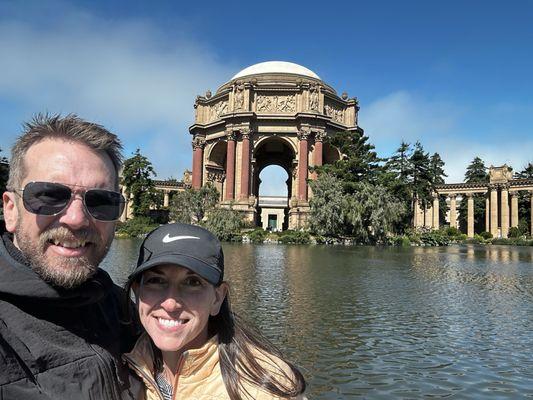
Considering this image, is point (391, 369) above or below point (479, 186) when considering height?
below

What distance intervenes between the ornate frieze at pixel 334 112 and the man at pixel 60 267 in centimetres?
4786

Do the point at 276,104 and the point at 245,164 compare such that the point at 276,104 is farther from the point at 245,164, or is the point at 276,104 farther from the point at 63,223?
the point at 63,223

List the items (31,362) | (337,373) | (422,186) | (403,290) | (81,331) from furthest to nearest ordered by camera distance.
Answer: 1. (422,186)
2. (403,290)
3. (337,373)
4. (81,331)
5. (31,362)

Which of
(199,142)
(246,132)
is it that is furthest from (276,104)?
(199,142)

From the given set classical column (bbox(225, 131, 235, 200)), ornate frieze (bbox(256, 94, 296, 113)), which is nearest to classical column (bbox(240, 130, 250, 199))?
classical column (bbox(225, 131, 235, 200))

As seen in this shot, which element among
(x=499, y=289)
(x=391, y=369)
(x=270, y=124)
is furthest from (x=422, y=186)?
(x=391, y=369)

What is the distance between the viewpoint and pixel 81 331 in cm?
188

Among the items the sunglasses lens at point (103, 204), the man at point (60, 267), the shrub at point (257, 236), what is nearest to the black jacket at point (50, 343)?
the man at point (60, 267)

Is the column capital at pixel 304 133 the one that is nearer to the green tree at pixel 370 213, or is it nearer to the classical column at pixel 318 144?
the classical column at pixel 318 144

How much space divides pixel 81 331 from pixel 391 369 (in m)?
4.62

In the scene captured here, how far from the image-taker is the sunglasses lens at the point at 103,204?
2.02 metres

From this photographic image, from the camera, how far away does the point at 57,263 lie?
1.86 metres

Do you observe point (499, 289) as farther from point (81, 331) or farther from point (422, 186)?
point (422, 186)

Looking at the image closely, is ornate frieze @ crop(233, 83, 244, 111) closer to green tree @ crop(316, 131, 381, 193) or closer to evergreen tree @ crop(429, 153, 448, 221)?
green tree @ crop(316, 131, 381, 193)
